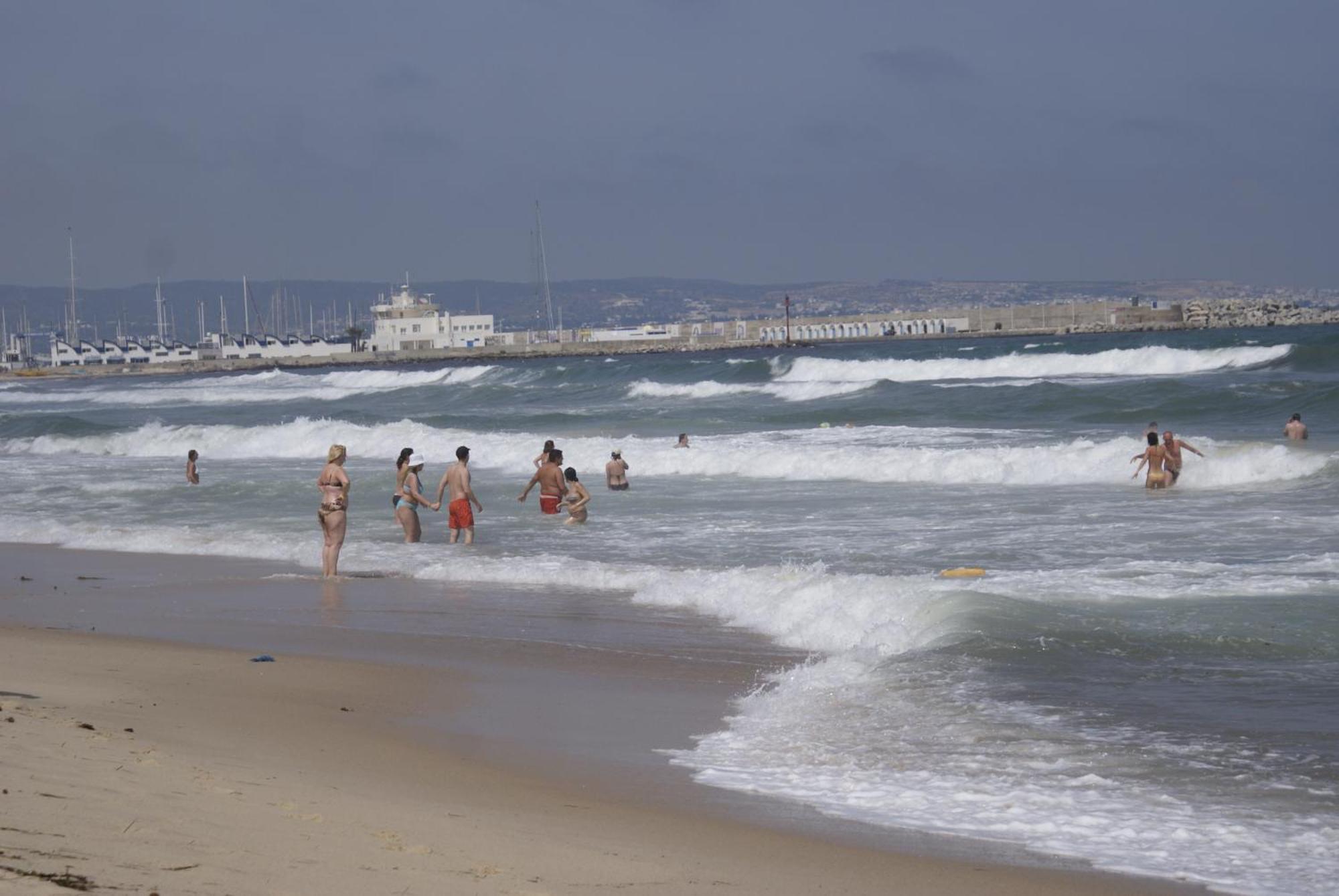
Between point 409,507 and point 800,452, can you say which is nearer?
point 409,507

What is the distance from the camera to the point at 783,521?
17.7 m

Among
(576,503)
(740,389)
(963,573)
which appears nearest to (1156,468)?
(576,503)

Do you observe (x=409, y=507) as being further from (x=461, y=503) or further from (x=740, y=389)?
(x=740, y=389)

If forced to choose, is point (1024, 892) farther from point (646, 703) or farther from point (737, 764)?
point (646, 703)

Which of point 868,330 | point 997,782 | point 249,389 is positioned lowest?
point 997,782

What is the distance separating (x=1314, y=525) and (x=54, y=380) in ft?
349

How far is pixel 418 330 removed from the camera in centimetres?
12812

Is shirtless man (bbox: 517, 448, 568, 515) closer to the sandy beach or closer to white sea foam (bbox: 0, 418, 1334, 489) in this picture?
white sea foam (bbox: 0, 418, 1334, 489)

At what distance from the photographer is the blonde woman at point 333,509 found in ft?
45.4

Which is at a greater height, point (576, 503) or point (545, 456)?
point (545, 456)

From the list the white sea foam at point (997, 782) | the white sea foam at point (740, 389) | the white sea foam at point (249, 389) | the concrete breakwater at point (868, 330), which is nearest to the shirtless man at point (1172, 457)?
the white sea foam at point (997, 782)

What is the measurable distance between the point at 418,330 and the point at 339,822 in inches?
4933

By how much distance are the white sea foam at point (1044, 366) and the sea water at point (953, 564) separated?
12339mm

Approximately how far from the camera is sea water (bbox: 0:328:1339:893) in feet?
20.4
